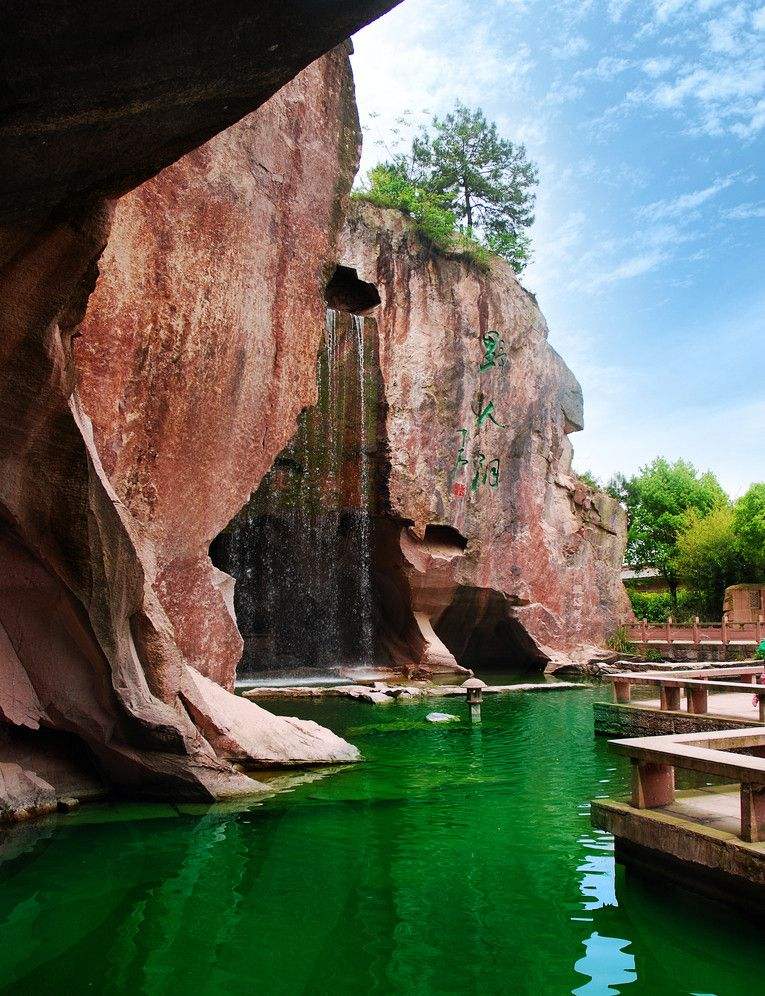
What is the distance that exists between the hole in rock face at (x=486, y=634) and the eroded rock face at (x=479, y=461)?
0.07 meters

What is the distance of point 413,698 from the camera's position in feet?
58.2

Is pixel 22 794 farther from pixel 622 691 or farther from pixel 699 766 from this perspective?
pixel 622 691

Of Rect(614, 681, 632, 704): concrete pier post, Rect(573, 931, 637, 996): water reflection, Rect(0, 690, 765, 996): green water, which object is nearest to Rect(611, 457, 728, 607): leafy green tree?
Rect(614, 681, 632, 704): concrete pier post

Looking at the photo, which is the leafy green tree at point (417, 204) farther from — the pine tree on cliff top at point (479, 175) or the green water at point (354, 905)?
the green water at point (354, 905)

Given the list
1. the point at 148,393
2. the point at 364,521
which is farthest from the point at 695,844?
the point at 364,521

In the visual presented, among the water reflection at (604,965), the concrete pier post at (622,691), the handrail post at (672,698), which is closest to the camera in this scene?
the water reflection at (604,965)

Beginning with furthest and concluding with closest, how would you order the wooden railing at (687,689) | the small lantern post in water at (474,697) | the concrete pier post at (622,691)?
1. the small lantern post in water at (474,697)
2. the concrete pier post at (622,691)
3. the wooden railing at (687,689)

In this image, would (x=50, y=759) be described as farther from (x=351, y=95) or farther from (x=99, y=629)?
(x=351, y=95)

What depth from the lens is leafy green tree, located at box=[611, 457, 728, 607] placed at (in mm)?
45156

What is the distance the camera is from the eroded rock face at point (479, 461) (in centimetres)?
2434

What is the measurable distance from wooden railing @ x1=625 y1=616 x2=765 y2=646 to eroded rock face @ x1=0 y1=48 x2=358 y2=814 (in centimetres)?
2017

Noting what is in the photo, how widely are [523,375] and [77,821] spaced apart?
78.7 ft

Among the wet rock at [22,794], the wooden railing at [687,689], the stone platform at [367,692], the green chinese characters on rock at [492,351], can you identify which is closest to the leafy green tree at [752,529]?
the green chinese characters on rock at [492,351]

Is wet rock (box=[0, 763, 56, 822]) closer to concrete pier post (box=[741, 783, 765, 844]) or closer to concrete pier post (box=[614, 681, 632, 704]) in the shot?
concrete pier post (box=[741, 783, 765, 844])
